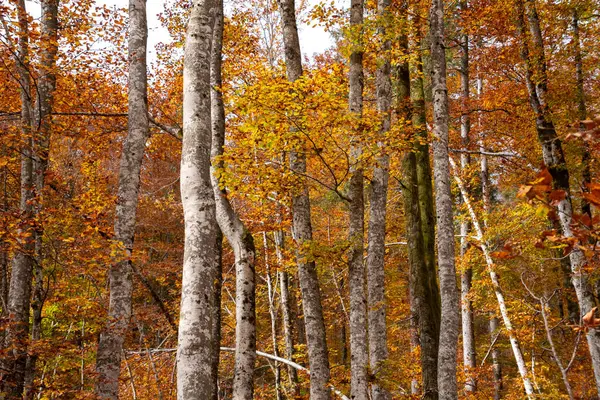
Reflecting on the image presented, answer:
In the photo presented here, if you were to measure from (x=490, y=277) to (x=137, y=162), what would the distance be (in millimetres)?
10241

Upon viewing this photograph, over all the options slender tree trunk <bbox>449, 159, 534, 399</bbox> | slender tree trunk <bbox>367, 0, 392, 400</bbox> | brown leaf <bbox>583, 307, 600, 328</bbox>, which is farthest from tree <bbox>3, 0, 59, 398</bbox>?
slender tree trunk <bbox>449, 159, 534, 399</bbox>

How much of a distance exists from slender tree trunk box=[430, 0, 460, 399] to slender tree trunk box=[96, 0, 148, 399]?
15.6ft

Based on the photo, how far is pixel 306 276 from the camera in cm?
708

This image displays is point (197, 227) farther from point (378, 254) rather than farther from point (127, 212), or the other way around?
point (378, 254)

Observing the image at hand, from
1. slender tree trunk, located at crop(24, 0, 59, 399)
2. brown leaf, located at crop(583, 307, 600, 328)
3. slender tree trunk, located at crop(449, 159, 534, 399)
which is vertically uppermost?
slender tree trunk, located at crop(24, 0, 59, 399)

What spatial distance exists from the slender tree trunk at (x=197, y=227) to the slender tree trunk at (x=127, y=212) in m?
2.50

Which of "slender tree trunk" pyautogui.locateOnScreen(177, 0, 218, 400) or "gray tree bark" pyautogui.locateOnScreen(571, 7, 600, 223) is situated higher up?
"gray tree bark" pyautogui.locateOnScreen(571, 7, 600, 223)

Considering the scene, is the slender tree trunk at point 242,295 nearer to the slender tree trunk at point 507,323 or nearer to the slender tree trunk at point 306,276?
the slender tree trunk at point 306,276

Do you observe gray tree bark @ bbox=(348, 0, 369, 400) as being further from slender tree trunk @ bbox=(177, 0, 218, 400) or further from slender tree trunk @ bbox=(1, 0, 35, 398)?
slender tree trunk @ bbox=(1, 0, 35, 398)

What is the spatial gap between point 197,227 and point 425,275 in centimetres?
591

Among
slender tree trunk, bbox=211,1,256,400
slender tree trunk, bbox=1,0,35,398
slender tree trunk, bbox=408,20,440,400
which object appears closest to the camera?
slender tree trunk, bbox=211,1,256,400

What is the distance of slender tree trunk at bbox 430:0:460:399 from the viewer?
6695 millimetres

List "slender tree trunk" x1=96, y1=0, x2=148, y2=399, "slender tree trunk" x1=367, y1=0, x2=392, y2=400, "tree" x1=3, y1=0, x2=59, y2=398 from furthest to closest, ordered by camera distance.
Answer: "slender tree trunk" x1=367, y1=0, x2=392, y2=400, "tree" x1=3, y1=0, x2=59, y2=398, "slender tree trunk" x1=96, y1=0, x2=148, y2=399

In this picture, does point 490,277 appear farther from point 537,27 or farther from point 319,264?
point 319,264
